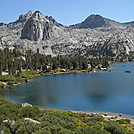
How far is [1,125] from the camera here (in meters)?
25.6

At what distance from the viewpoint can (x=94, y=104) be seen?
198 ft

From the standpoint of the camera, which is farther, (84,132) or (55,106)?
(55,106)

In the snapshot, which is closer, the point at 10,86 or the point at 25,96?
the point at 25,96

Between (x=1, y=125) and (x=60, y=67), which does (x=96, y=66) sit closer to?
(x=60, y=67)

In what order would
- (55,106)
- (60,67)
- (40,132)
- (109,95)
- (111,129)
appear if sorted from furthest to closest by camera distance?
(60,67)
(109,95)
(55,106)
(111,129)
(40,132)

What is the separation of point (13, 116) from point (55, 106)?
97.5 ft

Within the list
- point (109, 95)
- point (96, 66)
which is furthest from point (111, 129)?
point (96, 66)

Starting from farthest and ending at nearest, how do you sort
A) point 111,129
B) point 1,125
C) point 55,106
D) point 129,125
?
point 55,106
point 129,125
point 111,129
point 1,125

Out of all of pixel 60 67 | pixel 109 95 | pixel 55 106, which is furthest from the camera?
pixel 60 67

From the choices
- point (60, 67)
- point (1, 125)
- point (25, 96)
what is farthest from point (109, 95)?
point (60, 67)

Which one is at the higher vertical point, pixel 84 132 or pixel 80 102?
pixel 84 132

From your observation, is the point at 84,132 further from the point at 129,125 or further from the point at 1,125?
the point at 129,125

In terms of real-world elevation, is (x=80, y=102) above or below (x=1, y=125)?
below

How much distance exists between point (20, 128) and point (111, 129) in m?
14.7
